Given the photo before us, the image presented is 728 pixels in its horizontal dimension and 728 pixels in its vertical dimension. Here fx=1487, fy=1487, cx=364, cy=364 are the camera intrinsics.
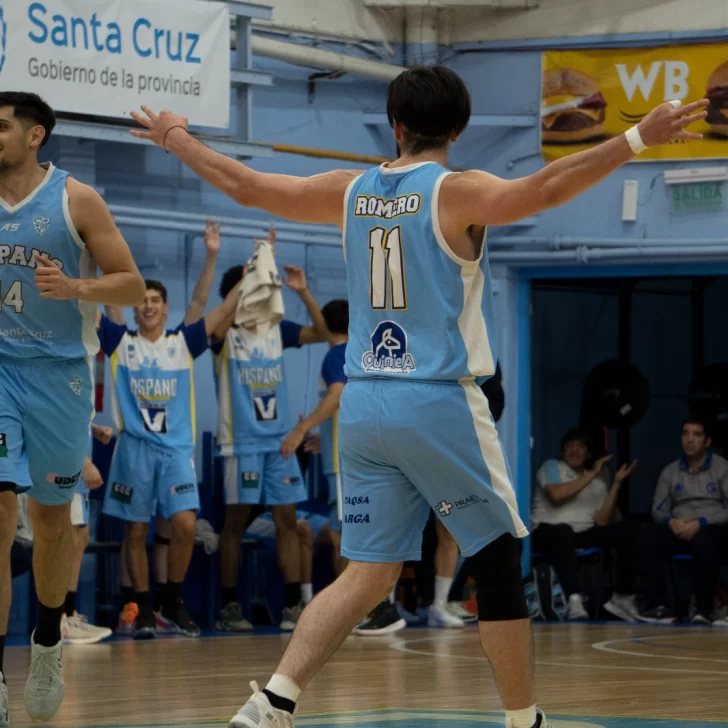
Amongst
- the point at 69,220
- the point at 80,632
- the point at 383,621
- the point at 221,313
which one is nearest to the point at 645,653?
the point at 383,621

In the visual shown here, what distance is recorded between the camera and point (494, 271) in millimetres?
Result: 12227

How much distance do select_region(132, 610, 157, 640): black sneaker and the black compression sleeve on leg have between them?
5610 mm

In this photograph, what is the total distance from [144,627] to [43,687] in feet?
14.4

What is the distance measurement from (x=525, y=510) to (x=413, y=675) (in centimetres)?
546

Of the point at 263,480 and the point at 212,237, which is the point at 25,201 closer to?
the point at 212,237

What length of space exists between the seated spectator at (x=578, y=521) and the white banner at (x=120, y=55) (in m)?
3.89

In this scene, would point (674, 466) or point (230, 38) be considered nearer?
point (230, 38)

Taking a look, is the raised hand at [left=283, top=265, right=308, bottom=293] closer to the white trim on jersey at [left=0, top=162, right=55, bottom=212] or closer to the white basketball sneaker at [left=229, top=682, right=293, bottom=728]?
the white trim on jersey at [left=0, top=162, right=55, bottom=212]

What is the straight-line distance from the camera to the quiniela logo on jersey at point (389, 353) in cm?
399

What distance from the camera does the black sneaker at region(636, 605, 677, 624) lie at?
10.9 m

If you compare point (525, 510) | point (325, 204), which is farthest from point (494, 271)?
point (325, 204)

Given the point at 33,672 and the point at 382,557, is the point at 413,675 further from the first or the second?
the point at 382,557

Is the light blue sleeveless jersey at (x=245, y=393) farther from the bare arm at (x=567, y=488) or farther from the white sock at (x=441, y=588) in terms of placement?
the bare arm at (x=567, y=488)

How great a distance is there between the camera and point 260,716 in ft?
12.2
